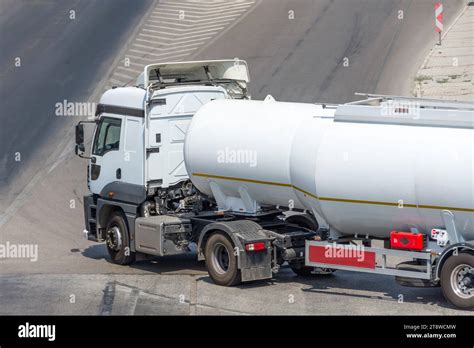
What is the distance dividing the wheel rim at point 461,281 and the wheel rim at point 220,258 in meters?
4.53

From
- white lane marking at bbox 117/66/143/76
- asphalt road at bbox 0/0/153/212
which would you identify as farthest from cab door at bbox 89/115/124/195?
white lane marking at bbox 117/66/143/76

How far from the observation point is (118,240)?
21.6m

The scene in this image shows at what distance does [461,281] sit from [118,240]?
25.7ft

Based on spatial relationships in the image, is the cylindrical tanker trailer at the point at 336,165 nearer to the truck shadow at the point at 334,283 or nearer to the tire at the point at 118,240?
the truck shadow at the point at 334,283

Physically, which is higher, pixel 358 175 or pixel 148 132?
pixel 148 132

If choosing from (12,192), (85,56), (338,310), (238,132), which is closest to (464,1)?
(85,56)

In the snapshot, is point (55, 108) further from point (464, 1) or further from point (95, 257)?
point (464, 1)

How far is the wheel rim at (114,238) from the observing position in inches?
851

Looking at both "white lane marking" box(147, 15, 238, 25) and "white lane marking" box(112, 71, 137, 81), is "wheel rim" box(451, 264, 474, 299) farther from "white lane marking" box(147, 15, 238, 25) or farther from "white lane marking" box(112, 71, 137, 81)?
"white lane marking" box(147, 15, 238, 25)

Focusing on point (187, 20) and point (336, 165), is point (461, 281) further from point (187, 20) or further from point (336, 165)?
point (187, 20)

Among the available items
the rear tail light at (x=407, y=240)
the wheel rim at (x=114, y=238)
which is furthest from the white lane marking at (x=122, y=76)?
the rear tail light at (x=407, y=240)

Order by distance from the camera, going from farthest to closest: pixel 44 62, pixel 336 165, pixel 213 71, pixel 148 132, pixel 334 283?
1. pixel 44 62
2. pixel 213 71
3. pixel 148 132
4. pixel 334 283
5. pixel 336 165

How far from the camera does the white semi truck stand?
16.8 m

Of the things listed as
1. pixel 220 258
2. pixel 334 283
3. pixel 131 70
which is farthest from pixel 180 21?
pixel 334 283
